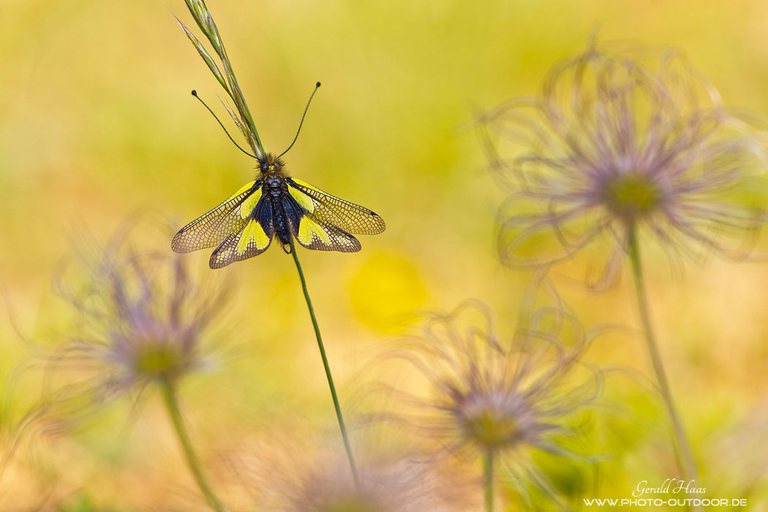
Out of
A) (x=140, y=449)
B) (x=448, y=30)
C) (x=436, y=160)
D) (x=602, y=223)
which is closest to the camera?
(x=602, y=223)

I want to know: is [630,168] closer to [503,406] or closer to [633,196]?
[633,196]

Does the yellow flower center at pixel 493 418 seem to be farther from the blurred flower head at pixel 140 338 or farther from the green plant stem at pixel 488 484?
the blurred flower head at pixel 140 338

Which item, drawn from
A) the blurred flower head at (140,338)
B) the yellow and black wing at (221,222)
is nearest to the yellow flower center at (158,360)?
the blurred flower head at (140,338)

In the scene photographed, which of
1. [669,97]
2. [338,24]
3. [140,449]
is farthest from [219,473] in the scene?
[338,24]

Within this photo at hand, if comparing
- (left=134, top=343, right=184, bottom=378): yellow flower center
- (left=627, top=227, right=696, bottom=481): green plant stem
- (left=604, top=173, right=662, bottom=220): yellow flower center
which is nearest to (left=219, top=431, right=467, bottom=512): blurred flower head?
(left=134, top=343, right=184, bottom=378): yellow flower center

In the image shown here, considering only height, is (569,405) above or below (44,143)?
below

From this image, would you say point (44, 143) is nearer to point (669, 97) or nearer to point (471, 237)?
point (471, 237)

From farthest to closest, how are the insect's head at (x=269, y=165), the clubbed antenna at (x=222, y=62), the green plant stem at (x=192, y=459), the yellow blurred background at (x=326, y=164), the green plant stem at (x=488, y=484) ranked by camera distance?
the yellow blurred background at (x=326, y=164) < the green plant stem at (x=192, y=459) < the green plant stem at (x=488, y=484) < the insect's head at (x=269, y=165) < the clubbed antenna at (x=222, y=62)
